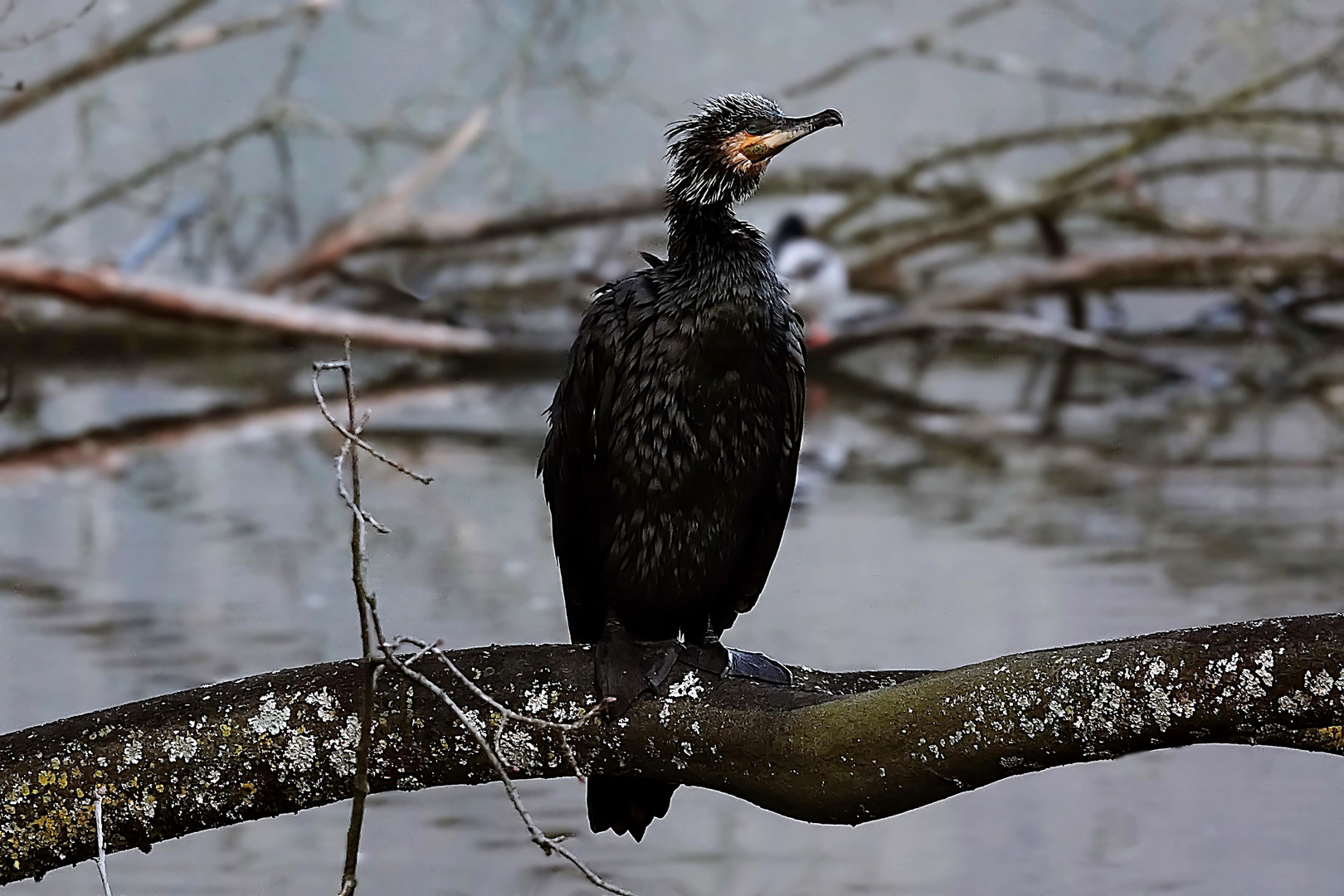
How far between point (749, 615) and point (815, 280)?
4.19 meters

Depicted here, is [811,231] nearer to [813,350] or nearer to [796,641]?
[813,350]

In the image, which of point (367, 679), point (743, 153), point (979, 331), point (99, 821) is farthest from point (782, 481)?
point (979, 331)

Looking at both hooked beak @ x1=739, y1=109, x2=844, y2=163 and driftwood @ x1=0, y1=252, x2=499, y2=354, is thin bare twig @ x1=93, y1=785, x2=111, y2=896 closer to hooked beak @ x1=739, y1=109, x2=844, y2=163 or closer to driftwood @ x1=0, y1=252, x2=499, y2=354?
hooked beak @ x1=739, y1=109, x2=844, y2=163

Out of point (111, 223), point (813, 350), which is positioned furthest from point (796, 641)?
point (111, 223)

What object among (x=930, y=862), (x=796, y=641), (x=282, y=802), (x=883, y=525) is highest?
(x=883, y=525)

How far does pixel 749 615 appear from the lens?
457 centimetres

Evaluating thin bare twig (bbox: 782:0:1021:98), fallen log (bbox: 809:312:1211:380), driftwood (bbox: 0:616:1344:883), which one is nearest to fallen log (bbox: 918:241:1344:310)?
fallen log (bbox: 809:312:1211:380)

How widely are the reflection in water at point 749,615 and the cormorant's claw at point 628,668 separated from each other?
2.99 feet

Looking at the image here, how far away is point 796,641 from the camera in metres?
4.23

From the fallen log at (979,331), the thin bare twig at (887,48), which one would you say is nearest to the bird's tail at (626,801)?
the fallen log at (979,331)

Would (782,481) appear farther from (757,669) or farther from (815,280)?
(815,280)

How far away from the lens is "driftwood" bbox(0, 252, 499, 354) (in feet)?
22.5

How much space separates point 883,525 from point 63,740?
384 cm

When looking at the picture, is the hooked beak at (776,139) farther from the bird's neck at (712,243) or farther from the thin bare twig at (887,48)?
the thin bare twig at (887,48)
